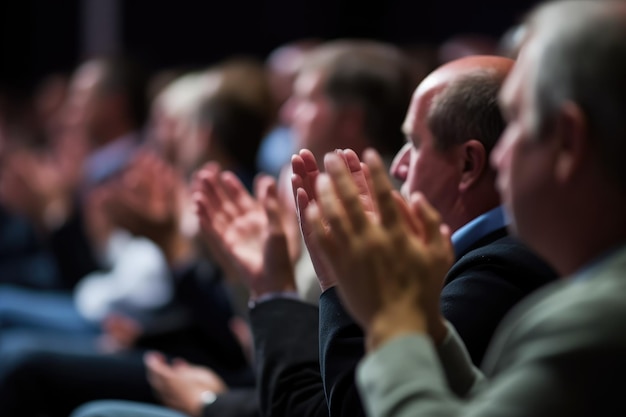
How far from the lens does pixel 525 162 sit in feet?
3.03

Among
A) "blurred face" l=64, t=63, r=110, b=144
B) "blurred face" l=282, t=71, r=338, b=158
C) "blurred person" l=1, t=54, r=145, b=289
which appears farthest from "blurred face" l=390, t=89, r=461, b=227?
"blurred face" l=64, t=63, r=110, b=144

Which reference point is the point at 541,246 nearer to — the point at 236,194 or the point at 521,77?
the point at 521,77

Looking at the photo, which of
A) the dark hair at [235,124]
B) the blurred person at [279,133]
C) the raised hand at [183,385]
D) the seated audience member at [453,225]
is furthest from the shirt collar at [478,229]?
the blurred person at [279,133]

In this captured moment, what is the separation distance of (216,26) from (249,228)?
15.4 feet

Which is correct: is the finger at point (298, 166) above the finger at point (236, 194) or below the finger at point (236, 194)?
above

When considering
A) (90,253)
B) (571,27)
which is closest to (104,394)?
(90,253)

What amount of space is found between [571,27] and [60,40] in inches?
248

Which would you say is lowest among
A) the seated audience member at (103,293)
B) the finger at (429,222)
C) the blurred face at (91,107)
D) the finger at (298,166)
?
the seated audience member at (103,293)

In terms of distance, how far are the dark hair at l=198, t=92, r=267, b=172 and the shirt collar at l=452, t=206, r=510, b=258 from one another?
1610 mm

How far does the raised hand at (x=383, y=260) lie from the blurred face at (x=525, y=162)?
8cm

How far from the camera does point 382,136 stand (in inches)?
86.1

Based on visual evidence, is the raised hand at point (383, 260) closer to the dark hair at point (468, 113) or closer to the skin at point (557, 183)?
the skin at point (557, 183)

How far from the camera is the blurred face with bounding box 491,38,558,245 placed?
2.98 ft

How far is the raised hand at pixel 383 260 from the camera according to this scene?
3.11 feet
